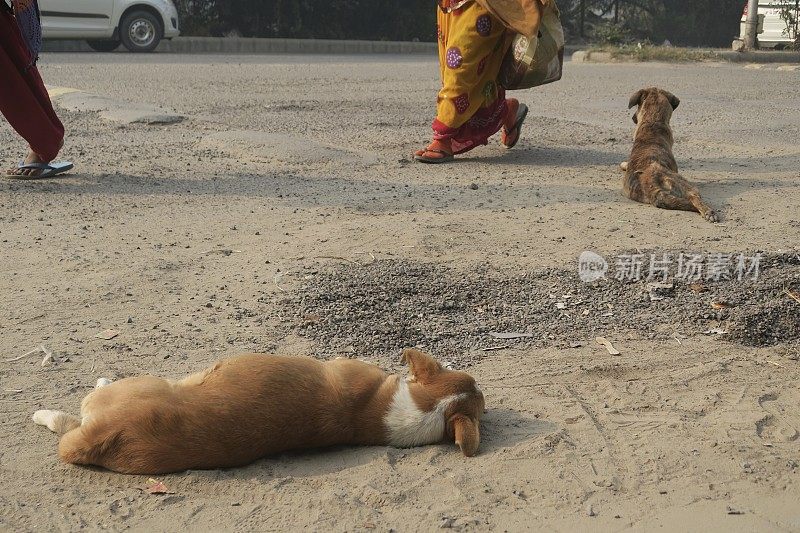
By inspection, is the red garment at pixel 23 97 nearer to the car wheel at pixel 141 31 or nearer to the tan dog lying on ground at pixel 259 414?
the tan dog lying on ground at pixel 259 414

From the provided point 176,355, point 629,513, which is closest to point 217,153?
point 176,355

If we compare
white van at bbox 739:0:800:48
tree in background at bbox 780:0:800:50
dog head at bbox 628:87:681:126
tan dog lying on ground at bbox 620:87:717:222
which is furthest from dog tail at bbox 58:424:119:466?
white van at bbox 739:0:800:48

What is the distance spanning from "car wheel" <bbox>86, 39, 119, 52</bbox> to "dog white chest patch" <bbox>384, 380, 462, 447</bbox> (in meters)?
16.6

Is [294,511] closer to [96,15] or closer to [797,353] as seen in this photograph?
[797,353]

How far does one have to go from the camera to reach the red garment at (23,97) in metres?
6.40

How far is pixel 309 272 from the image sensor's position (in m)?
4.88

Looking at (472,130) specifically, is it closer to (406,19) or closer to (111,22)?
(111,22)

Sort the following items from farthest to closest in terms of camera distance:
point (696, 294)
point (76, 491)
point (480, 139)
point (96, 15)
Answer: point (96, 15) < point (480, 139) < point (696, 294) < point (76, 491)

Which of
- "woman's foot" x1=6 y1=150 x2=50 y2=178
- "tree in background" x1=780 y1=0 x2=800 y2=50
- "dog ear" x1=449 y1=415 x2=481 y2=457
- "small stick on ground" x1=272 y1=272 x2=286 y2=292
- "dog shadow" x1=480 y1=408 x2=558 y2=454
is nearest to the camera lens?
"dog ear" x1=449 y1=415 x2=481 y2=457

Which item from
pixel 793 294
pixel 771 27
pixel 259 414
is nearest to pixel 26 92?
pixel 259 414

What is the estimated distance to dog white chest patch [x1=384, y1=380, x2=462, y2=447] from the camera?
3.28m

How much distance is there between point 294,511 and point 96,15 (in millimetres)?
16184

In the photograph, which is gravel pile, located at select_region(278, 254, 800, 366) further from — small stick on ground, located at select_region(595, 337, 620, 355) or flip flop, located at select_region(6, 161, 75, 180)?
flip flop, located at select_region(6, 161, 75, 180)

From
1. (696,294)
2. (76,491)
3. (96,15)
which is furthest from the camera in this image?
(96,15)
